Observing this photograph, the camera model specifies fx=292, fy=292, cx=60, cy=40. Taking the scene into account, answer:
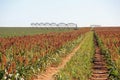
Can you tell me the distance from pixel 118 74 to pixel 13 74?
13.6ft

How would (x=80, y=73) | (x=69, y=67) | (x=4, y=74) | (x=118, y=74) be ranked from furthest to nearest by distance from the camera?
1. (x=69, y=67)
2. (x=80, y=73)
3. (x=118, y=74)
4. (x=4, y=74)

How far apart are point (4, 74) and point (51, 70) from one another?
526 centimetres

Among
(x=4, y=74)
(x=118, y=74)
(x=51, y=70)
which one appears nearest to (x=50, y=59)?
(x=51, y=70)

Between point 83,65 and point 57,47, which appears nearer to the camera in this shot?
point 83,65

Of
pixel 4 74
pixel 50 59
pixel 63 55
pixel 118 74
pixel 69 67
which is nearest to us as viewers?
pixel 4 74

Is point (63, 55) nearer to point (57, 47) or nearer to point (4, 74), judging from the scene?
point (57, 47)

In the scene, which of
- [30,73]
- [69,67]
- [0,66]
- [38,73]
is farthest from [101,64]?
[0,66]

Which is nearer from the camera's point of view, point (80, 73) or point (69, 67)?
point (80, 73)

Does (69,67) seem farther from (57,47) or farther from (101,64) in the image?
(57,47)

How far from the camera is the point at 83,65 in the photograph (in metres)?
14.8

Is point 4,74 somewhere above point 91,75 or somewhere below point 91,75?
above

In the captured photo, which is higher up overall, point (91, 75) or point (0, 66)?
point (0, 66)

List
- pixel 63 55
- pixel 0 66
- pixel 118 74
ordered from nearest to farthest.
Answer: pixel 0 66, pixel 118 74, pixel 63 55

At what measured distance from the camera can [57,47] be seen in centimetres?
2028
